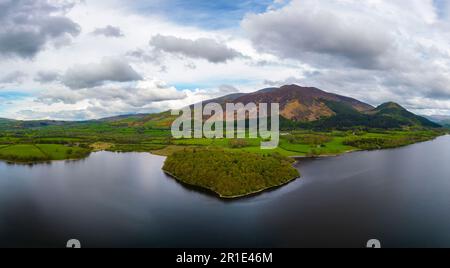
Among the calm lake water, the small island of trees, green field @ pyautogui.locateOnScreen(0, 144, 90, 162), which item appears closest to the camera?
the calm lake water

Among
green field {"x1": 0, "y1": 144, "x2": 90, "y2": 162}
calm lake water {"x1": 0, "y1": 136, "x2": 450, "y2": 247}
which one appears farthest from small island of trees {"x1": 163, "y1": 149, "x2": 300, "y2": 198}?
green field {"x1": 0, "y1": 144, "x2": 90, "y2": 162}

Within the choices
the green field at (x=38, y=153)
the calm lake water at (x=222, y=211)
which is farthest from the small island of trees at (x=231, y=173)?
the green field at (x=38, y=153)

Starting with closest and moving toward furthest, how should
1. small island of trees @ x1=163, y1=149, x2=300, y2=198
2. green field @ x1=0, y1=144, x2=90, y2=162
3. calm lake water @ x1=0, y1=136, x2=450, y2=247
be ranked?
calm lake water @ x1=0, y1=136, x2=450, y2=247 < small island of trees @ x1=163, y1=149, x2=300, y2=198 < green field @ x1=0, y1=144, x2=90, y2=162

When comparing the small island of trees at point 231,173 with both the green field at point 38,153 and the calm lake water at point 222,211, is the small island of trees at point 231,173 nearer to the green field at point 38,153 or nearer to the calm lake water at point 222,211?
the calm lake water at point 222,211

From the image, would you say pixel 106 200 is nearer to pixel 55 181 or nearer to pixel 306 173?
pixel 55 181

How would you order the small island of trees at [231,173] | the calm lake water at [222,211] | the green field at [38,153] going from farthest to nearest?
1. the green field at [38,153]
2. the small island of trees at [231,173]
3. the calm lake water at [222,211]

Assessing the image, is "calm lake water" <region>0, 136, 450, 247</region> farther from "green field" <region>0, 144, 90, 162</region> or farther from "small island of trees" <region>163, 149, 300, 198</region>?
"green field" <region>0, 144, 90, 162</region>

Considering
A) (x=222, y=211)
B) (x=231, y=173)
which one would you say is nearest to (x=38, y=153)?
(x=231, y=173)

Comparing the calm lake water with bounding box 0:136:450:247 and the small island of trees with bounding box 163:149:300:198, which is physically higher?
the small island of trees with bounding box 163:149:300:198
